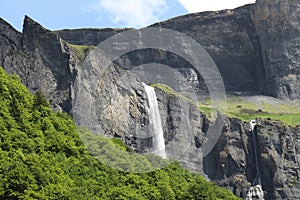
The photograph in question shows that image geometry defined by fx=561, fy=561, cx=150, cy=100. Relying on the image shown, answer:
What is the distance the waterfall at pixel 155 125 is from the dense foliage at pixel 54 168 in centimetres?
2939

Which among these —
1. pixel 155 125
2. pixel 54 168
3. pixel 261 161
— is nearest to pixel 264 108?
pixel 261 161

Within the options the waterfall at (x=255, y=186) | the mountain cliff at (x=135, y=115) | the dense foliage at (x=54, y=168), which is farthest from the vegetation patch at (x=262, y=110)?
the dense foliage at (x=54, y=168)

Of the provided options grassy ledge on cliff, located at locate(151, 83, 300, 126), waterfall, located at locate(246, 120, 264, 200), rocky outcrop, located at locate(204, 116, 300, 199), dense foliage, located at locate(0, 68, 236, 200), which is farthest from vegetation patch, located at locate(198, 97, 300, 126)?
dense foliage, located at locate(0, 68, 236, 200)

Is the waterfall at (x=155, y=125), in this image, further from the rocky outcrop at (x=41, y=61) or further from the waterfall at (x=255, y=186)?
the waterfall at (x=255, y=186)

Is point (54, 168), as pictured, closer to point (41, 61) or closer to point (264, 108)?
point (41, 61)

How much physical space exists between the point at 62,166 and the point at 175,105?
75796 mm

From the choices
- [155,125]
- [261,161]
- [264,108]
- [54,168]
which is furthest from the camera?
[264,108]

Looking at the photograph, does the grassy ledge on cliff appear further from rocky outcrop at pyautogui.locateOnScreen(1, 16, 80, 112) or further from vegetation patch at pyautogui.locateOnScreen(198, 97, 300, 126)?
rocky outcrop at pyautogui.locateOnScreen(1, 16, 80, 112)

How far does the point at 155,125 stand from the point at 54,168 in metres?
69.8

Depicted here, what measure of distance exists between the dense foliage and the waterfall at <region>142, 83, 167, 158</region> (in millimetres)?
29390

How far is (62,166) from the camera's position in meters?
65.6

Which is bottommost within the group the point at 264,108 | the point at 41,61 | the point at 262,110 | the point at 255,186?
the point at 255,186

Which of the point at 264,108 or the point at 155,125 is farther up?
the point at 264,108

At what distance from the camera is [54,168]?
201ft
